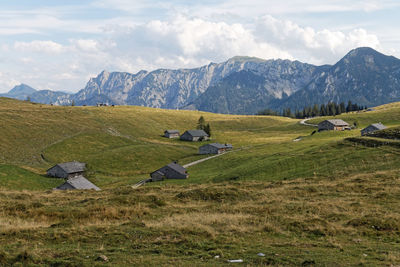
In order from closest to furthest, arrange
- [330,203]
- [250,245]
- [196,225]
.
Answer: [250,245], [196,225], [330,203]

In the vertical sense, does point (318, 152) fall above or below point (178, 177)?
above

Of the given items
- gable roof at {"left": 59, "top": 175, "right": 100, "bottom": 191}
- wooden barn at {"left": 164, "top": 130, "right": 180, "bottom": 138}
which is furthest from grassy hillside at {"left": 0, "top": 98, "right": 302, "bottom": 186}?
gable roof at {"left": 59, "top": 175, "right": 100, "bottom": 191}

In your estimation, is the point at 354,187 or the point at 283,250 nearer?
the point at 283,250

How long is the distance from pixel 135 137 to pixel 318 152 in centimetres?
10247

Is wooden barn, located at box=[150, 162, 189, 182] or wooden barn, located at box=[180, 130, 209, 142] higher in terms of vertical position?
wooden barn, located at box=[180, 130, 209, 142]

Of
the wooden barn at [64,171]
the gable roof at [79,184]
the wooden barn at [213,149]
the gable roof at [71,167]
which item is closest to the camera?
the gable roof at [79,184]

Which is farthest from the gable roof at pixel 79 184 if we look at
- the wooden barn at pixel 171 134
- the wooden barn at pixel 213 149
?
the wooden barn at pixel 171 134

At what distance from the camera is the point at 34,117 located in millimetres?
168625

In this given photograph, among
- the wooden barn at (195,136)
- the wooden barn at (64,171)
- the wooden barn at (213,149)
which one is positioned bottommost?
the wooden barn at (64,171)

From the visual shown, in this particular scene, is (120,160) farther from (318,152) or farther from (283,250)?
(283,250)

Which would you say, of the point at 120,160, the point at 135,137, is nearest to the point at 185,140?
the point at 135,137

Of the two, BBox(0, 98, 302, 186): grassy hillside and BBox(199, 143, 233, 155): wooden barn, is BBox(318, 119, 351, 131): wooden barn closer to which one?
BBox(0, 98, 302, 186): grassy hillside

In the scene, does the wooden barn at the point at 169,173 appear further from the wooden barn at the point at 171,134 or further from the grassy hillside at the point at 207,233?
the wooden barn at the point at 171,134

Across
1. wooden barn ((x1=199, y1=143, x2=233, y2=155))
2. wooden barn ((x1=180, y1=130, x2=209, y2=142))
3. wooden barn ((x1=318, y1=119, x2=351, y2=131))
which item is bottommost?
wooden barn ((x1=199, y1=143, x2=233, y2=155))
